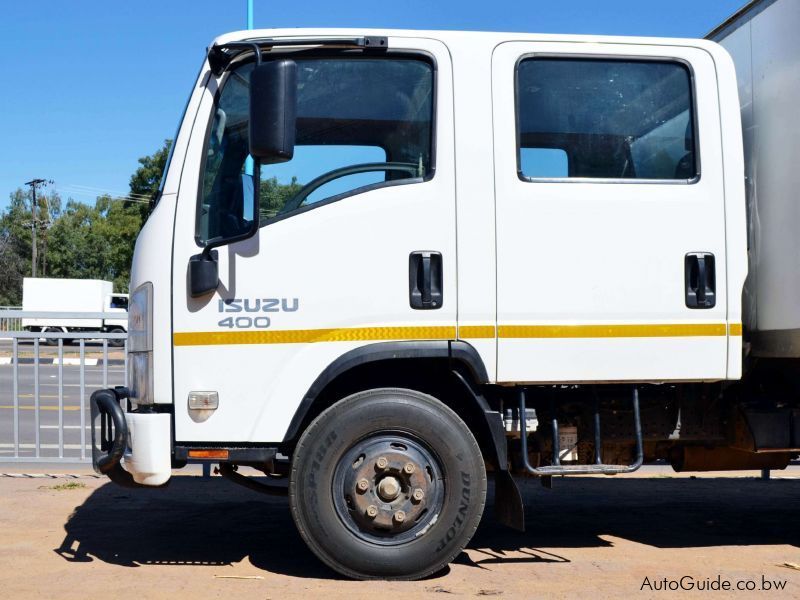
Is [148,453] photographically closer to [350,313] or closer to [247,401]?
[247,401]

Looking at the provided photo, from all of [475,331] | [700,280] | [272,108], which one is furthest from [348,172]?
[700,280]

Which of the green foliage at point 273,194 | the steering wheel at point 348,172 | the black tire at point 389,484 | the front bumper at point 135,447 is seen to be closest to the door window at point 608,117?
the steering wheel at point 348,172

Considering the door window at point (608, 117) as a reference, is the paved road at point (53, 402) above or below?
below

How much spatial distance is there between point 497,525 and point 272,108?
346 cm

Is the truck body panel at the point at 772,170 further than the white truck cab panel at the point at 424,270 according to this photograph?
Yes

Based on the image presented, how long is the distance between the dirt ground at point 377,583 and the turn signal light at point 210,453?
2.23 feet

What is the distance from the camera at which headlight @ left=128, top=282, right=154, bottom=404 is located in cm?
486

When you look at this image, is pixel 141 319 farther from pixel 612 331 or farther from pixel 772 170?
pixel 772 170

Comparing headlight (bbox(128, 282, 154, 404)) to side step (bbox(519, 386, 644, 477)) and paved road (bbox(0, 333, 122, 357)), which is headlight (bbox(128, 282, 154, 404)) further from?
paved road (bbox(0, 333, 122, 357))

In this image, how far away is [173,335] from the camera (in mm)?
4801

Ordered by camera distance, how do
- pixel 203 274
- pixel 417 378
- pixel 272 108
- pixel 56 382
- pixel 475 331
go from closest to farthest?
pixel 272 108 < pixel 203 274 < pixel 475 331 < pixel 417 378 < pixel 56 382

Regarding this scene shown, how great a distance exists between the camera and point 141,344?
4.96 meters

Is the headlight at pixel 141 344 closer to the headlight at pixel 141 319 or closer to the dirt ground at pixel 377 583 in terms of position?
the headlight at pixel 141 319

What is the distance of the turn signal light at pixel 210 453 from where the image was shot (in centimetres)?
482
